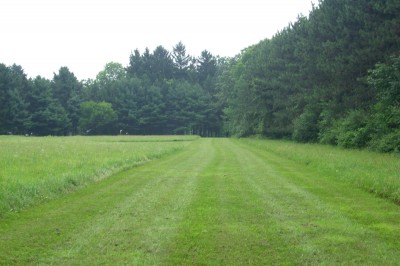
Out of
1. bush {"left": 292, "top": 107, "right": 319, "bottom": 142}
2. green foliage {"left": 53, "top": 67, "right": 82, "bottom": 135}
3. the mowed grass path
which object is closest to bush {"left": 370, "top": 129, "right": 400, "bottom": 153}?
the mowed grass path

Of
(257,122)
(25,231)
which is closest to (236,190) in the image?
(25,231)

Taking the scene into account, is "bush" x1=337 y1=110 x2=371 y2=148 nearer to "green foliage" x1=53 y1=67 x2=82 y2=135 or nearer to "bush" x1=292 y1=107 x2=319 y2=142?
"bush" x1=292 y1=107 x2=319 y2=142

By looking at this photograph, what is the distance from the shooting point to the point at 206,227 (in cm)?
860

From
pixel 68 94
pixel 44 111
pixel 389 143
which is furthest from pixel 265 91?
pixel 68 94

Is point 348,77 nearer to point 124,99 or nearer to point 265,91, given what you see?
point 265,91

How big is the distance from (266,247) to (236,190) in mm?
6302

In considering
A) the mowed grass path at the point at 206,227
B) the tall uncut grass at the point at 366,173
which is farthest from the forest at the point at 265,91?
the mowed grass path at the point at 206,227

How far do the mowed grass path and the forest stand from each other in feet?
51.7

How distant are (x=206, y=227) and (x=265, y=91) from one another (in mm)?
50039

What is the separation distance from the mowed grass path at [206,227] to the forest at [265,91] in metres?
15.8

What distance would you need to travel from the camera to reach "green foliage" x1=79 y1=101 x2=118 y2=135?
332ft

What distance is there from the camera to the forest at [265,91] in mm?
29177

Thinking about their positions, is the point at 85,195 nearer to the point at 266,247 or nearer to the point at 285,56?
the point at 266,247

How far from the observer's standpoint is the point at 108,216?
9.62 meters
